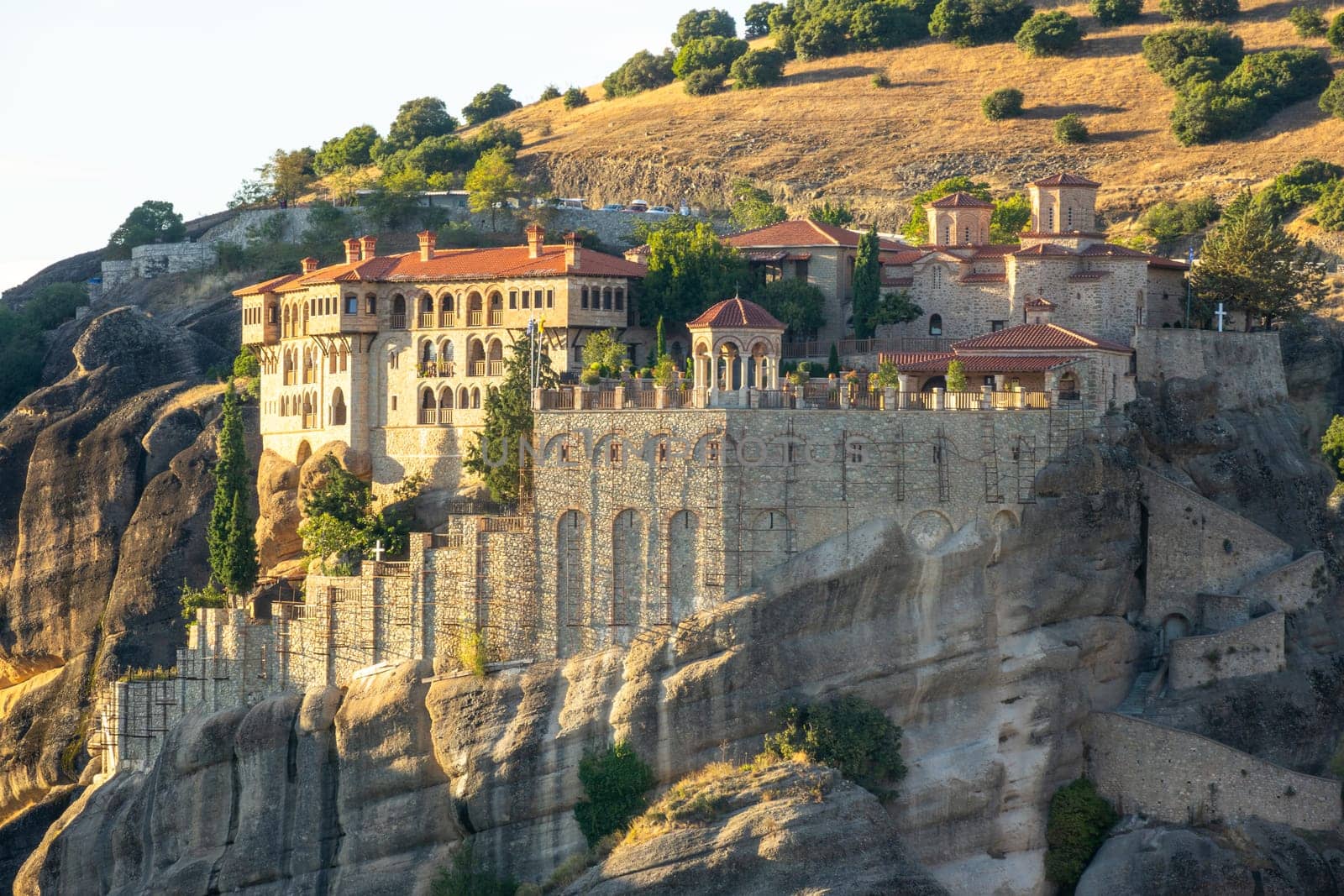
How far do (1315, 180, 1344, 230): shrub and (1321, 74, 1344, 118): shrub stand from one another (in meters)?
12.1

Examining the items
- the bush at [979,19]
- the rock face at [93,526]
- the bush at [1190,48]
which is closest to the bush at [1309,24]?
the bush at [1190,48]

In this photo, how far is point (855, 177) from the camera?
419 feet

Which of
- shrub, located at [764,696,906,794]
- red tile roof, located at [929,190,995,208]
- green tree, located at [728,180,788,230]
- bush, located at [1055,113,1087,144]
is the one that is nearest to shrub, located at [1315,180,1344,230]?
red tile roof, located at [929,190,995,208]

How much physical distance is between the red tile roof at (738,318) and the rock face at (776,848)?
1515cm

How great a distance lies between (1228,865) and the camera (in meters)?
69.2

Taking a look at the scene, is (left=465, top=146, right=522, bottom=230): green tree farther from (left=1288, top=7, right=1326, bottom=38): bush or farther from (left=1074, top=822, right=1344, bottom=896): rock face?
(left=1074, top=822, right=1344, bottom=896): rock face

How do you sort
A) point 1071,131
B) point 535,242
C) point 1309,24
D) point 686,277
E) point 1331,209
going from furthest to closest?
point 1309,24, point 1071,131, point 1331,209, point 535,242, point 686,277

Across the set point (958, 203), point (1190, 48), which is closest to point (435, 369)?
point (958, 203)

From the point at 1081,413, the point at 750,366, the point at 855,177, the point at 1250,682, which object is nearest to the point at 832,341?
the point at 750,366

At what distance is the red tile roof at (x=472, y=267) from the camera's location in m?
89.2

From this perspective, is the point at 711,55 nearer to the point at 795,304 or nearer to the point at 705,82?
the point at 705,82

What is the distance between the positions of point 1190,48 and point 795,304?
49355 mm

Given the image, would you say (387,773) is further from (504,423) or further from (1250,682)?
(1250,682)

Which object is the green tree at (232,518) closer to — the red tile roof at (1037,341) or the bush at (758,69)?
the red tile roof at (1037,341)
